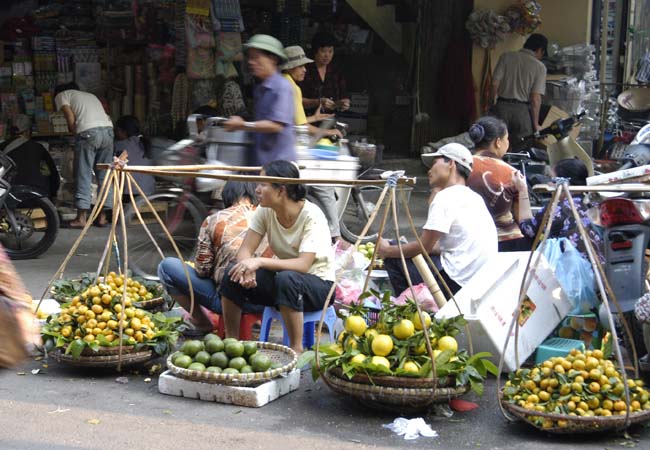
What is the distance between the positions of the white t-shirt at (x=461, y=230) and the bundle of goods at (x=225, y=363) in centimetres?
121

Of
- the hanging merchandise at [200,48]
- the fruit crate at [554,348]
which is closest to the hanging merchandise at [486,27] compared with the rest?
the hanging merchandise at [200,48]

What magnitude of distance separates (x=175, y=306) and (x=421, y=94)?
6.47 m

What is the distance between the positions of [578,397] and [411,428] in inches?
31.1

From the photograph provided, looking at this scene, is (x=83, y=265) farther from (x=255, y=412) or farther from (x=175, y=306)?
(x=255, y=412)

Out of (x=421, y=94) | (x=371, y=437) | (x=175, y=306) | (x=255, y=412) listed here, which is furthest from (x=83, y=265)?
(x=421, y=94)

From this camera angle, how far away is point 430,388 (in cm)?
473


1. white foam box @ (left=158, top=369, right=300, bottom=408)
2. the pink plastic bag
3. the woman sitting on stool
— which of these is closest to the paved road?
white foam box @ (left=158, top=369, right=300, bottom=408)

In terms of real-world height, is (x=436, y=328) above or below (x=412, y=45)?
below

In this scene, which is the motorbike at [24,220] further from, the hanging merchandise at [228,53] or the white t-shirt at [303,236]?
the white t-shirt at [303,236]

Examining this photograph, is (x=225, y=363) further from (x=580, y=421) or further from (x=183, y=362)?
(x=580, y=421)

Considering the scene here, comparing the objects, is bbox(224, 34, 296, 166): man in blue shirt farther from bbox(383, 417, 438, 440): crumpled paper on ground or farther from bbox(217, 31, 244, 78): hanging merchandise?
bbox(217, 31, 244, 78): hanging merchandise

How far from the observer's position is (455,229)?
19.3 ft

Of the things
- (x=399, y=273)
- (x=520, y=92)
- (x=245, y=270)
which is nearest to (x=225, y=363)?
(x=245, y=270)

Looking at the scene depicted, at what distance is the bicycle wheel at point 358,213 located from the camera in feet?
30.5
